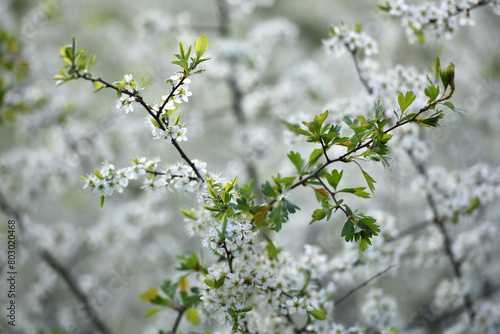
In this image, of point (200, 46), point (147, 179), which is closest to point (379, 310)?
point (147, 179)

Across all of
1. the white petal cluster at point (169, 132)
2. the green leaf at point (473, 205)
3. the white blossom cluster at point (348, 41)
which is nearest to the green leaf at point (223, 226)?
the white petal cluster at point (169, 132)

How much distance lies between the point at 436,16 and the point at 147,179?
62.8 inches

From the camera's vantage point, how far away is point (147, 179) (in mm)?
1436

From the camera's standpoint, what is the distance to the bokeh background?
11.1 feet

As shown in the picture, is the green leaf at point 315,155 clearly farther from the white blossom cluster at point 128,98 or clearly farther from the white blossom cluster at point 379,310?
the white blossom cluster at point 379,310

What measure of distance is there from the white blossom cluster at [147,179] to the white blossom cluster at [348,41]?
3.47 ft

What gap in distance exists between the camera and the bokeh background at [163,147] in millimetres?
3393

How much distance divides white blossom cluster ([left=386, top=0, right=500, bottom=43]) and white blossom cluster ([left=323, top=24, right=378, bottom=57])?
18 centimetres

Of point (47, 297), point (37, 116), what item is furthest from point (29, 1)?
point (47, 297)

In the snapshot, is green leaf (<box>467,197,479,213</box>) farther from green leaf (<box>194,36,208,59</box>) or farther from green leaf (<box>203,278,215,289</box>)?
green leaf (<box>194,36,208,59</box>)

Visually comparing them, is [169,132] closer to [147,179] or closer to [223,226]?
[147,179]

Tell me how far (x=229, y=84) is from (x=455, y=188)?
2.27 metres

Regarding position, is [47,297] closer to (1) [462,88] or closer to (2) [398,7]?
(2) [398,7]

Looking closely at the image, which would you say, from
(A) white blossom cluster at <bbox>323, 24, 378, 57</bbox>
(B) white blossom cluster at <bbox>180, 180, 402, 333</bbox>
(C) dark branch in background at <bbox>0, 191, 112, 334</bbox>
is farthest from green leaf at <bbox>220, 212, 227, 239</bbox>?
(C) dark branch in background at <bbox>0, 191, 112, 334</bbox>
